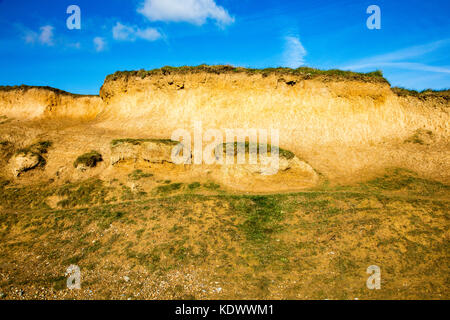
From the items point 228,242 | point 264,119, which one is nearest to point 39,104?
point 264,119

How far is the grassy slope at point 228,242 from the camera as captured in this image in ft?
32.1

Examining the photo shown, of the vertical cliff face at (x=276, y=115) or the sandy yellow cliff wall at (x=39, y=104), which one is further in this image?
the sandy yellow cliff wall at (x=39, y=104)

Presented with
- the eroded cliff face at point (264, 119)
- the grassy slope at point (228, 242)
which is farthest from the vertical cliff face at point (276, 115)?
the grassy slope at point (228, 242)

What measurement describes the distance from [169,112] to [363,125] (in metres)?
20.1

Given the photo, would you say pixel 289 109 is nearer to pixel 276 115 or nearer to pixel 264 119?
pixel 276 115

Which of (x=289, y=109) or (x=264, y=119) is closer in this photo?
(x=264, y=119)

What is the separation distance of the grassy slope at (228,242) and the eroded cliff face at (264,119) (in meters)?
3.28

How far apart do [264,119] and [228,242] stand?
49.0 ft

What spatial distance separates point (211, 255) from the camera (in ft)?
38.4

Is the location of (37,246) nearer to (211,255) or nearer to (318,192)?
(211,255)

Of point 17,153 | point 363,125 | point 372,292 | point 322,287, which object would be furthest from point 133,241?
point 363,125

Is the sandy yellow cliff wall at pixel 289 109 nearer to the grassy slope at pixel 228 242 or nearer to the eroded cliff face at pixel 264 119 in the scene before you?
the eroded cliff face at pixel 264 119

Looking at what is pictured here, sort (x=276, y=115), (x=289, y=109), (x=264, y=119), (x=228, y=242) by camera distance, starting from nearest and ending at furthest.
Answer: (x=228, y=242)
(x=264, y=119)
(x=276, y=115)
(x=289, y=109)

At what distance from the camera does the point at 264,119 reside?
24.0 metres
